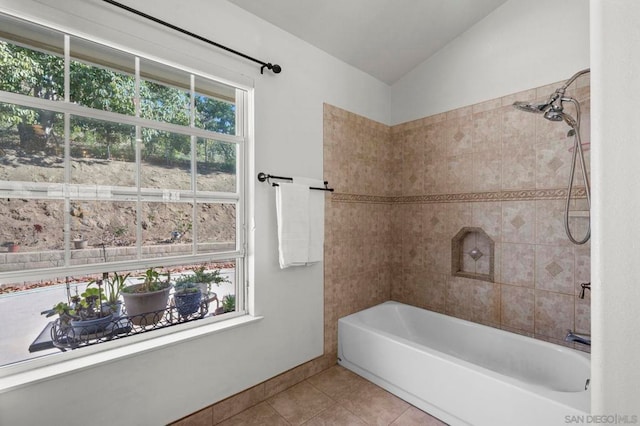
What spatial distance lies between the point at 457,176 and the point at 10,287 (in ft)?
10.00

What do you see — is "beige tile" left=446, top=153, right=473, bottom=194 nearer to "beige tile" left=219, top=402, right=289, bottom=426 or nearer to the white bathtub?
the white bathtub

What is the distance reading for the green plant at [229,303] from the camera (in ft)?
6.71

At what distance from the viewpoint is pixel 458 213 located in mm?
2629

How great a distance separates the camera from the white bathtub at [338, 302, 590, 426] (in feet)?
5.15

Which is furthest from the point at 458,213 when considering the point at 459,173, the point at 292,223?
the point at 292,223

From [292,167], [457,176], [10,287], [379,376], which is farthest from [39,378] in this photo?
[457,176]

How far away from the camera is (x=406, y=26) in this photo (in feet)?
7.89

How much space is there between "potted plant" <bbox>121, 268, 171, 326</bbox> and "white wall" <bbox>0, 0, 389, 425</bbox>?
0.21m

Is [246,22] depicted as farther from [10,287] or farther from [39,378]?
[39,378]

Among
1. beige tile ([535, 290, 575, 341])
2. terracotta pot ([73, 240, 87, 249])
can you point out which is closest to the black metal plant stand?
terracotta pot ([73, 240, 87, 249])

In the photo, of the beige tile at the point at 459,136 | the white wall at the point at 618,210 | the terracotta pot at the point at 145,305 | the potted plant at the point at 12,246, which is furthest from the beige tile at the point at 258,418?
A: the beige tile at the point at 459,136

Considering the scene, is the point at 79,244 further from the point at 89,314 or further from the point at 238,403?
the point at 238,403


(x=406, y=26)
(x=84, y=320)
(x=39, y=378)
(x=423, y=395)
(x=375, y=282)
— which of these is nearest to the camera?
(x=39, y=378)

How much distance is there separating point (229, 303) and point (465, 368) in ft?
5.19
